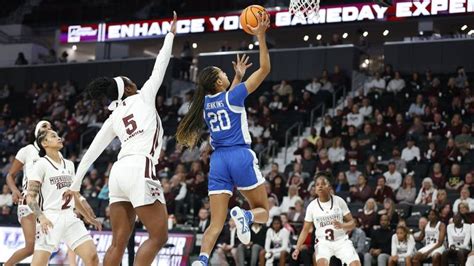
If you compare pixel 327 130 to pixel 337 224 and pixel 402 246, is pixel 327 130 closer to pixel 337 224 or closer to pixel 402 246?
pixel 402 246

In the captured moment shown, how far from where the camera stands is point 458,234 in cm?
1427

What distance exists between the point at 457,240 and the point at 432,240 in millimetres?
445

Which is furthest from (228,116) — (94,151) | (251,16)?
(94,151)

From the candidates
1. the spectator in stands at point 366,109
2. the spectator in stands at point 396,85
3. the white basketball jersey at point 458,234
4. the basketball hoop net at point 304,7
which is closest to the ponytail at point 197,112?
the basketball hoop net at point 304,7

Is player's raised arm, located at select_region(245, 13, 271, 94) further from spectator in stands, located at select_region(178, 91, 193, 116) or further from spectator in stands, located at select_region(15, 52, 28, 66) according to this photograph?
spectator in stands, located at select_region(15, 52, 28, 66)

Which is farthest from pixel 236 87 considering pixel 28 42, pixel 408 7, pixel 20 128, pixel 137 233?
pixel 28 42

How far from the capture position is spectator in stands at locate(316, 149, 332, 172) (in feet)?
60.1

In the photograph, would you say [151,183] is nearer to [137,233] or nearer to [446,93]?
[137,233]

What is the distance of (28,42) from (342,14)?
14.8 m

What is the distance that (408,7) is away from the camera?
880 inches

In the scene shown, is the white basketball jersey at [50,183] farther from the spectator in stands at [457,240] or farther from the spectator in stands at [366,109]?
the spectator in stands at [366,109]

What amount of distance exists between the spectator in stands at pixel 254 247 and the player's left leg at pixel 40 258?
7068 millimetres

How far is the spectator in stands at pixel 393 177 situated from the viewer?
1720cm

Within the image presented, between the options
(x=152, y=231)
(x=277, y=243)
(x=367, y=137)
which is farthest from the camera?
(x=367, y=137)
